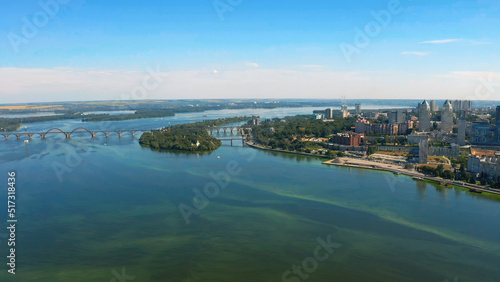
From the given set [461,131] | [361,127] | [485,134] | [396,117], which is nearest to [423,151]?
[461,131]

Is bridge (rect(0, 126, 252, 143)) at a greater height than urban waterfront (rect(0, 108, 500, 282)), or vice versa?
bridge (rect(0, 126, 252, 143))

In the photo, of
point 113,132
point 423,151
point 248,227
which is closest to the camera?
point 248,227

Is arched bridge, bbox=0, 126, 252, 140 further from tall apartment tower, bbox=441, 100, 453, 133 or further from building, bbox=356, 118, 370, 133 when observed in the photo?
tall apartment tower, bbox=441, 100, 453, 133

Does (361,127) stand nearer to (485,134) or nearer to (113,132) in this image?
(485,134)

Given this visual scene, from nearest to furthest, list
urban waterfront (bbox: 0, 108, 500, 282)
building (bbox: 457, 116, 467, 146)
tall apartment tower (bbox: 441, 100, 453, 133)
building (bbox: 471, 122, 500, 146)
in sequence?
urban waterfront (bbox: 0, 108, 500, 282) → building (bbox: 471, 122, 500, 146) → building (bbox: 457, 116, 467, 146) → tall apartment tower (bbox: 441, 100, 453, 133)

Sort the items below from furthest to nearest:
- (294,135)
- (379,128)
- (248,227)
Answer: (294,135), (379,128), (248,227)

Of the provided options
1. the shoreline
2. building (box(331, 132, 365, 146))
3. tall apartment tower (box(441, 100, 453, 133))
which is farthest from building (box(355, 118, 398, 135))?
the shoreline

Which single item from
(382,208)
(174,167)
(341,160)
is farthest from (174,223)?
(341,160)

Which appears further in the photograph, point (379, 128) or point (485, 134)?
point (379, 128)
